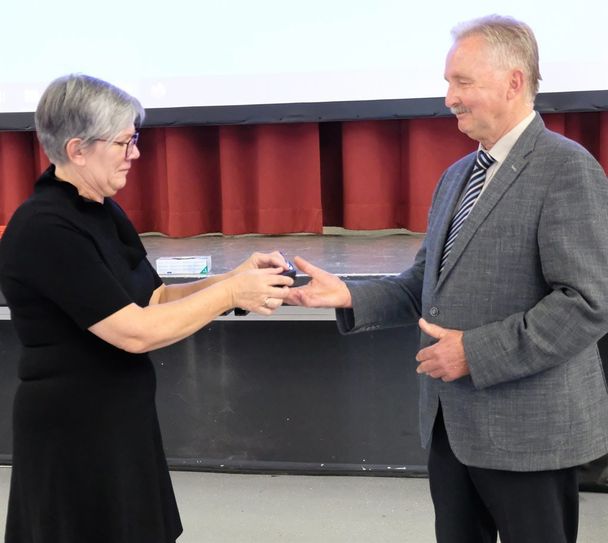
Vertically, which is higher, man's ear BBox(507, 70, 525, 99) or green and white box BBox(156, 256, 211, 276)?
man's ear BBox(507, 70, 525, 99)

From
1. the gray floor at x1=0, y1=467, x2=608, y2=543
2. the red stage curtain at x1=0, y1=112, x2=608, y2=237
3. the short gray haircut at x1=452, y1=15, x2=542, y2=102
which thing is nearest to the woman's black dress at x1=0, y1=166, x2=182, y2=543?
the short gray haircut at x1=452, y1=15, x2=542, y2=102

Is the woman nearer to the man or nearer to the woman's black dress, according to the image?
the woman's black dress

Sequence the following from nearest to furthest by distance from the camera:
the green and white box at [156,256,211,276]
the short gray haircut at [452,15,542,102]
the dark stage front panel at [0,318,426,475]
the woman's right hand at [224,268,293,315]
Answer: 1. the short gray haircut at [452,15,542,102]
2. the woman's right hand at [224,268,293,315]
3. the green and white box at [156,256,211,276]
4. the dark stage front panel at [0,318,426,475]

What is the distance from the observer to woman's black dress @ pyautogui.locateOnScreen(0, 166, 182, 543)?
55.2 inches

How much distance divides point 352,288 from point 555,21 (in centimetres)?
155

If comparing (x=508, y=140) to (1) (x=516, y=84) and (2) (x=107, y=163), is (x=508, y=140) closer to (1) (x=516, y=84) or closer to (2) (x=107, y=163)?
(1) (x=516, y=84)

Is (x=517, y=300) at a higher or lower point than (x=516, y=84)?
lower

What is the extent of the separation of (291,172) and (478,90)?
1.72 m

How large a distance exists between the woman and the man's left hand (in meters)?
0.39

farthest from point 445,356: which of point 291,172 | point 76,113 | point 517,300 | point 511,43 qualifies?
point 291,172

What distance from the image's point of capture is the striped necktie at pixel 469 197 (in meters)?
1.52

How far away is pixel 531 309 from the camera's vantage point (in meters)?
1.38

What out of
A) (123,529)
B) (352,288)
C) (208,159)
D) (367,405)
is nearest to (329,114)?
(208,159)

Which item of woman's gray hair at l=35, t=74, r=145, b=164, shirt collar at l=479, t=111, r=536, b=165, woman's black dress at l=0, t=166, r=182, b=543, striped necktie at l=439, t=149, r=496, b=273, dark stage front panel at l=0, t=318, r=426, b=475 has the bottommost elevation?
dark stage front panel at l=0, t=318, r=426, b=475
